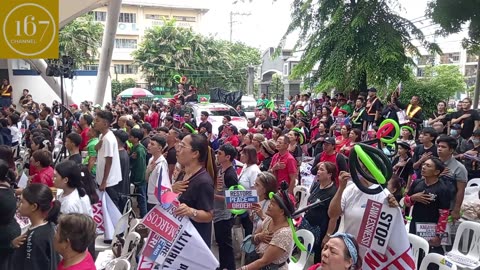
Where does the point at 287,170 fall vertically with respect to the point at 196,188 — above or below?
below

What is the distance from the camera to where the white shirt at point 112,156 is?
5.97 meters

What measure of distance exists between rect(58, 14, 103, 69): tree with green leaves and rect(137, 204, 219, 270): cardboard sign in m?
32.5

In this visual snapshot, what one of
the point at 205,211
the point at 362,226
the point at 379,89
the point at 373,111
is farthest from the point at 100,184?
the point at 379,89

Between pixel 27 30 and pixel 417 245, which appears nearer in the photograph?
pixel 417 245

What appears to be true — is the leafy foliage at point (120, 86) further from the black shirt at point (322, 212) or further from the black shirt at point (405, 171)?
the black shirt at point (322, 212)

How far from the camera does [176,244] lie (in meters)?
3.41

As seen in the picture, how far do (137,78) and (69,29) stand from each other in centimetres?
1375

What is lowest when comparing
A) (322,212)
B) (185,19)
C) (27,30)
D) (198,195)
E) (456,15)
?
(322,212)

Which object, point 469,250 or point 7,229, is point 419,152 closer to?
point 469,250

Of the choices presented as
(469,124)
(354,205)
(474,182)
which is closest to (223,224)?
(354,205)

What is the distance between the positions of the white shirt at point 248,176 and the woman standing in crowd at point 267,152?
4.37ft

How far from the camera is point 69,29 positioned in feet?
113

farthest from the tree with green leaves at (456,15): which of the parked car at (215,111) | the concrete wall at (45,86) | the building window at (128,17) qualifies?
the building window at (128,17)

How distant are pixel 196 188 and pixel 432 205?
241 cm
